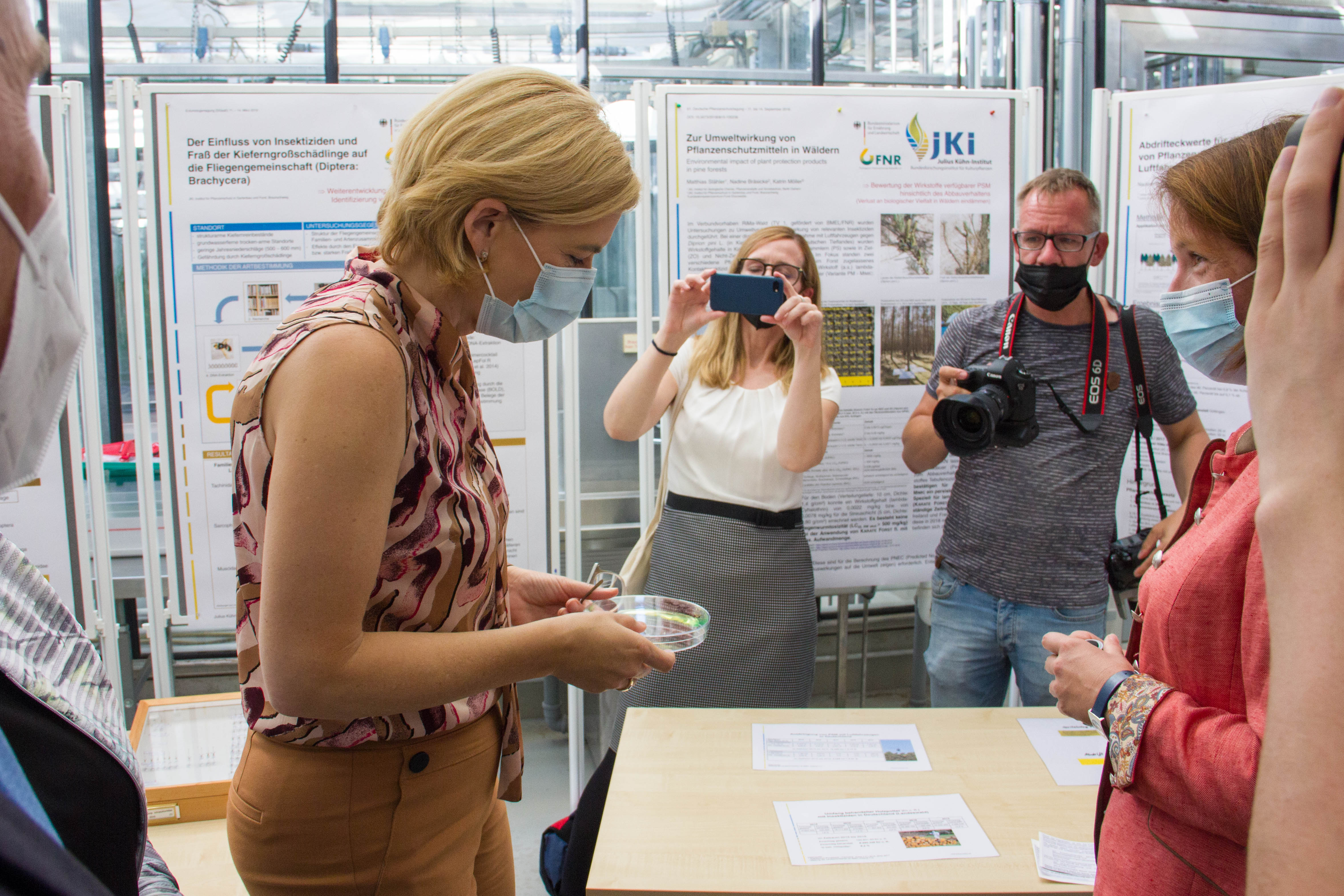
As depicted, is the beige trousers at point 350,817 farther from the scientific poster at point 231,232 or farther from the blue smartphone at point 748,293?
the scientific poster at point 231,232

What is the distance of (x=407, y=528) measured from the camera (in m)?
0.94

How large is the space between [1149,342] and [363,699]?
1946mm

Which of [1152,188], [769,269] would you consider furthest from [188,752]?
[1152,188]

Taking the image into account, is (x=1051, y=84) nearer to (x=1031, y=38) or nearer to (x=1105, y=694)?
(x=1031, y=38)

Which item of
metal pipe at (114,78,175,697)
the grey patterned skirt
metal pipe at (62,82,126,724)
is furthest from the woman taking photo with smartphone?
metal pipe at (62,82,126,724)

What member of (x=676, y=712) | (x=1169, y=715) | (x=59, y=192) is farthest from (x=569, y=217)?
(x=59, y=192)

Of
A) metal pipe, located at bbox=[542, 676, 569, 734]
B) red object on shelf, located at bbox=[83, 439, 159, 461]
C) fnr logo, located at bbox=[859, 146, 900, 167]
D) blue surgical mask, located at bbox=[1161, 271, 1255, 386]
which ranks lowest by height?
metal pipe, located at bbox=[542, 676, 569, 734]

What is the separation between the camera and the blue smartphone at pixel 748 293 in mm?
2137

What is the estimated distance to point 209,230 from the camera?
2.38m

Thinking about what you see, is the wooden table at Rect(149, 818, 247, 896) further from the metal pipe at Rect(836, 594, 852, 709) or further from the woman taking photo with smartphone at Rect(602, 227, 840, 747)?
the metal pipe at Rect(836, 594, 852, 709)

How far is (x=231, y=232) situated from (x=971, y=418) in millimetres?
2008

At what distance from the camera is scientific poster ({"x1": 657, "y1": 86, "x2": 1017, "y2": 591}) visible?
249cm

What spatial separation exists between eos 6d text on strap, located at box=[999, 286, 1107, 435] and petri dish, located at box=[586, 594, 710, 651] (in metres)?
1.07

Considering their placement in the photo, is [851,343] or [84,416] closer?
[84,416]
